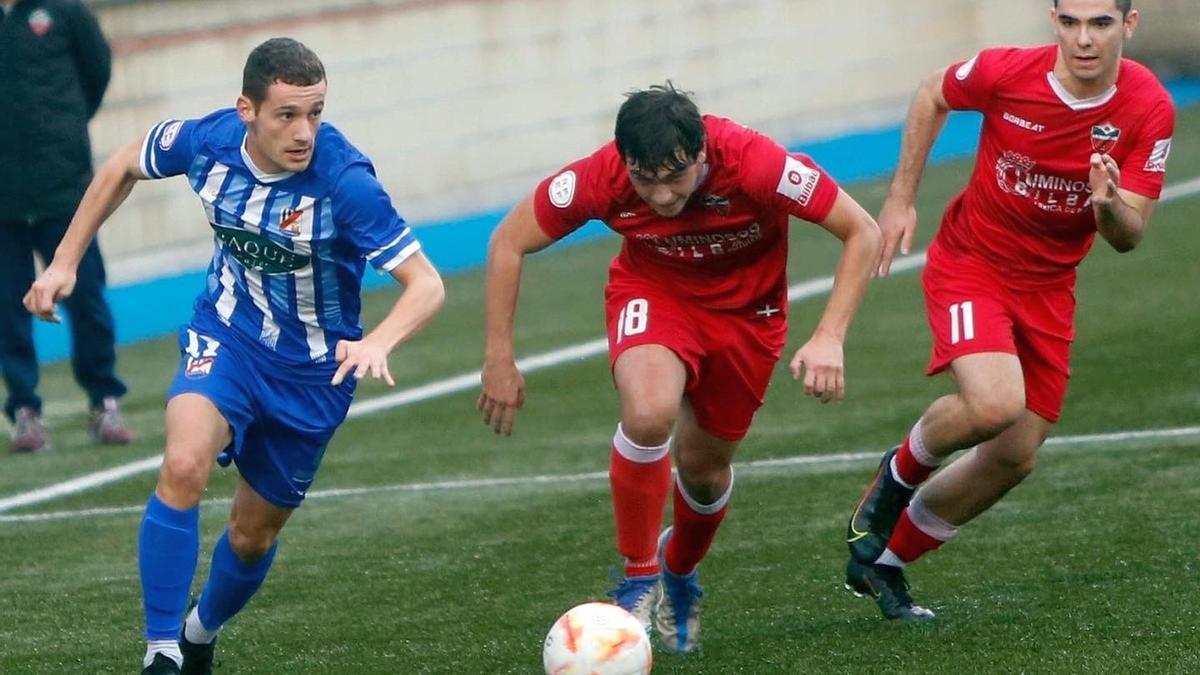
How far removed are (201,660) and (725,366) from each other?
1685mm

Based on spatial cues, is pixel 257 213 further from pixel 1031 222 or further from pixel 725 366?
pixel 1031 222

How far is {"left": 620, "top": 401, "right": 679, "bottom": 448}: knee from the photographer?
18.5ft

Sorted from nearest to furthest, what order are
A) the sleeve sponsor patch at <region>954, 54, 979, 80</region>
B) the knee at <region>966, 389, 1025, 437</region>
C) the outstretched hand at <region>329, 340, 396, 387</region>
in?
A: the outstretched hand at <region>329, 340, 396, 387</region> < the knee at <region>966, 389, 1025, 437</region> < the sleeve sponsor patch at <region>954, 54, 979, 80</region>

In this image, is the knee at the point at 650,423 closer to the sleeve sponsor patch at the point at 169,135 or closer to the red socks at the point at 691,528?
the red socks at the point at 691,528

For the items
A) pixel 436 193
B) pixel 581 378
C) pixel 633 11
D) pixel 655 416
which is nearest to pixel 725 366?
pixel 655 416

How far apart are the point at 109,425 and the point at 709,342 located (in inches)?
181

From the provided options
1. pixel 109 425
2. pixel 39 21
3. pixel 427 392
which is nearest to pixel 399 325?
pixel 109 425

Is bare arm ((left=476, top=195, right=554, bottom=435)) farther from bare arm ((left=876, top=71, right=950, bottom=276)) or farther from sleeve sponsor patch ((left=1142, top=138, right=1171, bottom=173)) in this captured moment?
sleeve sponsor patch ((left=1142, top=138, right=1171, bottom=173))

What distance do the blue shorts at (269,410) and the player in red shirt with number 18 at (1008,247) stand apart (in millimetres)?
1650

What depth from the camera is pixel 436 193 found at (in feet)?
52.2

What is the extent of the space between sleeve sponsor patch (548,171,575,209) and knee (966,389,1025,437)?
1.31m

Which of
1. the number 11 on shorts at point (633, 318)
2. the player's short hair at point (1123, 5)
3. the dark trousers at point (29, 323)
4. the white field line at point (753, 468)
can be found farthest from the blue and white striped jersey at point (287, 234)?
the dark trousers at point (29, 323)

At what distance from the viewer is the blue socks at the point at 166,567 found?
17.4 feet

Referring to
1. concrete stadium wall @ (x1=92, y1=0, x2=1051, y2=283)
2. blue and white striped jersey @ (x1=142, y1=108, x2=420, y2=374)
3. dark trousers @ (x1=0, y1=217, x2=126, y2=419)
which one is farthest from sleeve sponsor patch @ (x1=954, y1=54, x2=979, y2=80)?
concrete stadium wall @ (x1=92, y1=0, x2=1051, y2=283)
